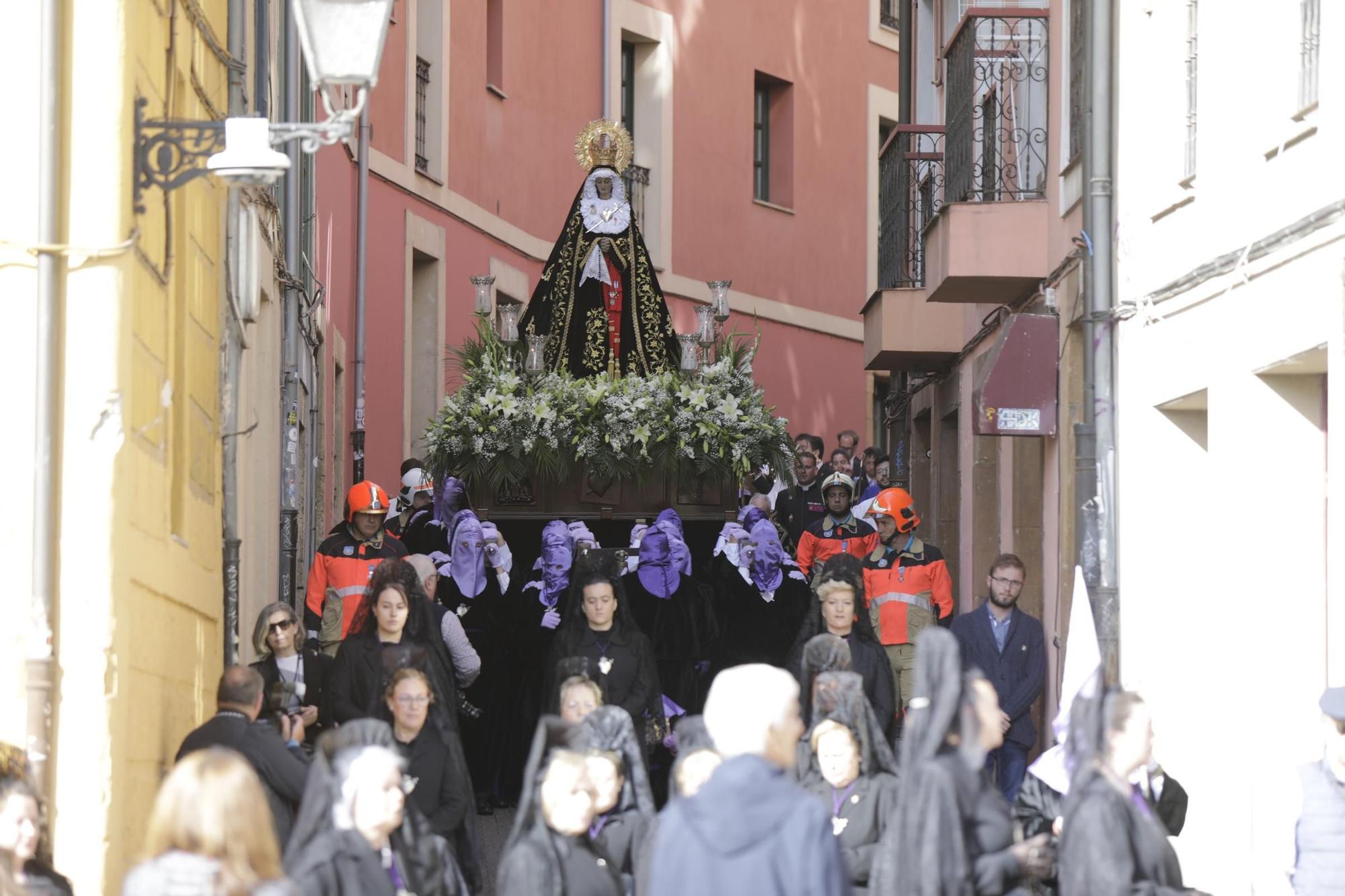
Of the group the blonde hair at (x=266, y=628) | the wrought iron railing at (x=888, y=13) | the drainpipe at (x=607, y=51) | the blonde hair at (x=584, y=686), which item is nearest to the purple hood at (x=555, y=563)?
the blonde hair at (x=266, y=628)

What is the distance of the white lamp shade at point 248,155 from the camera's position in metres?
7.61

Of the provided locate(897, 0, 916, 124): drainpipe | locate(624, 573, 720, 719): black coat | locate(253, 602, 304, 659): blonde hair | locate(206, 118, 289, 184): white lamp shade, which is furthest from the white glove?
locate(897, 0, 916, 124): drainpipe

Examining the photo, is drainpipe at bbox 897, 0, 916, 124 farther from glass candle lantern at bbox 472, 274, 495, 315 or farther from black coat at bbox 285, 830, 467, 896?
black coat at bbox 285, 830, 467, 896

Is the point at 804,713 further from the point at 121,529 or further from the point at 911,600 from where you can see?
the point at 121,529

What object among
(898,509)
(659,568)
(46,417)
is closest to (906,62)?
(659,568)

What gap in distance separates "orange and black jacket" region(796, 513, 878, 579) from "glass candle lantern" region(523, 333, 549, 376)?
92.4 inches

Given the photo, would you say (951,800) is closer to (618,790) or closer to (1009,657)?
(618,790)

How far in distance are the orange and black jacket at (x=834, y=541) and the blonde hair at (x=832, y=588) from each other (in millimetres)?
2262

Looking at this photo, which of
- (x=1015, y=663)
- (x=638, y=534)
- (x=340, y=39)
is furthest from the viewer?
(x=638, y=534)

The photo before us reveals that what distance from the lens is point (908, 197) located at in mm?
17938

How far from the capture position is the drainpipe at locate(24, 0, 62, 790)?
290 inches

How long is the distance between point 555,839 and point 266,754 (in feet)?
5.87

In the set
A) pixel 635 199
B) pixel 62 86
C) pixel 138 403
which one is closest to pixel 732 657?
pixel 138 403

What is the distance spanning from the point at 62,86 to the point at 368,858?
2.97m
